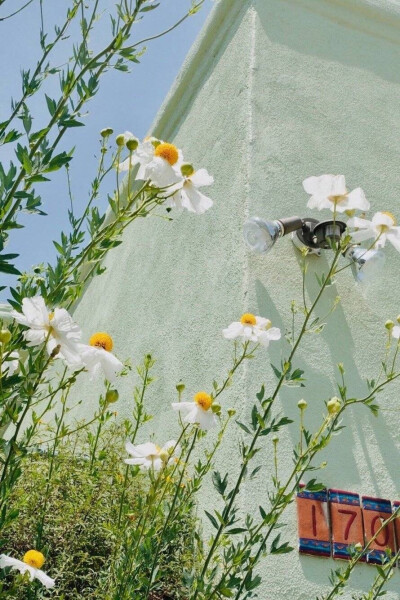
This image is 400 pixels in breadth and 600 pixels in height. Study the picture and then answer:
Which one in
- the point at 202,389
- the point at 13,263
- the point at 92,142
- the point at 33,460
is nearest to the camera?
the point at 13,263

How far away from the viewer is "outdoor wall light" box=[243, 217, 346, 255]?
357cm

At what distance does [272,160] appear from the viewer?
4.13m

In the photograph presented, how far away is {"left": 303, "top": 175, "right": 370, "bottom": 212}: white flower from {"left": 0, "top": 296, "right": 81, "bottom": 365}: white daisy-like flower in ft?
2.88

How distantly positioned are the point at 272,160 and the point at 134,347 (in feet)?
5.07

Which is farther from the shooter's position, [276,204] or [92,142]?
[276,204]

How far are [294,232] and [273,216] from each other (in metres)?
0.14

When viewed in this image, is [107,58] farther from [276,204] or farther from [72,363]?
[276,204]

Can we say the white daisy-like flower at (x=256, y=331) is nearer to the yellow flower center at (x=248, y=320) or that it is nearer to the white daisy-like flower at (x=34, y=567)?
the yellow flower center at (x=248, y=320)

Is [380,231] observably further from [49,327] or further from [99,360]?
[49,327]

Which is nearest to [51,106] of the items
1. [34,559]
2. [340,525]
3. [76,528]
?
[34,559]

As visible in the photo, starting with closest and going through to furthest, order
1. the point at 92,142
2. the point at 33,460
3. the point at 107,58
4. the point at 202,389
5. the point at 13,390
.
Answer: the point at 13,390 < the point at 107,58 < the point at 92,142 < the point at 33,460 < the point at 202,389

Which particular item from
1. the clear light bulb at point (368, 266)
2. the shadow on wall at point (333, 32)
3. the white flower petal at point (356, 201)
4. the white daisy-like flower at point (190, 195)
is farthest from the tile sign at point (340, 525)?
the shadow on wall at point (333, 32)

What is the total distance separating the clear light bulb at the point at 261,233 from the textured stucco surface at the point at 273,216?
0.14 metres

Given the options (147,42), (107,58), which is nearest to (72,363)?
(107,58)
